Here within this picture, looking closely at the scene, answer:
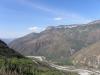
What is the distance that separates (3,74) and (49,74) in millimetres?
67775

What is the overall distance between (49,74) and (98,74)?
86.1 meters

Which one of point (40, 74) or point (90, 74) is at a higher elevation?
point (40, 74)

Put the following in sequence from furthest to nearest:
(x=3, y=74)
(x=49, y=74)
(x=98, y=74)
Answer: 1. (x=98, y=74)
2. (x=49, y=74)
3. (x=3, y=74)

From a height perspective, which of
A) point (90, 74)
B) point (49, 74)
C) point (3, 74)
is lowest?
point (90, 74)

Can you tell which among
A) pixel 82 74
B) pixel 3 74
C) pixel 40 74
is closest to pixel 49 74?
pixel 40 74

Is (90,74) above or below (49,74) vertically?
below

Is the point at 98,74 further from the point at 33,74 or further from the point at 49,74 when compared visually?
the point at 33,74

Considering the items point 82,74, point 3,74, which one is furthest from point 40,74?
point 82,74

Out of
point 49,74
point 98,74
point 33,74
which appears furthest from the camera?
point 98,74

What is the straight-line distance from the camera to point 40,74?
9888cm

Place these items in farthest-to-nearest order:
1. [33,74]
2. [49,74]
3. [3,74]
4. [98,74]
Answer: [98,74]
[49,74]
[33,74]
[3,74]

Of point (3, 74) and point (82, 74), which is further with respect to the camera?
point (82, 74)

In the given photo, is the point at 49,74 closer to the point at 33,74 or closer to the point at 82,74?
the point at 33,74

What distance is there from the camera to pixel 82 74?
183375mm
